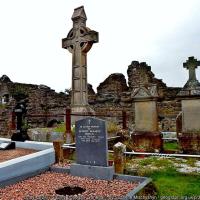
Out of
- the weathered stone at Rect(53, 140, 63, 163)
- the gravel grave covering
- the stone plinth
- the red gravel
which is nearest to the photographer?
the red gravel

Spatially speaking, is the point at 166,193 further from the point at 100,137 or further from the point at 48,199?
the point at 48,199

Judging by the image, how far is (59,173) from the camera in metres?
5.66

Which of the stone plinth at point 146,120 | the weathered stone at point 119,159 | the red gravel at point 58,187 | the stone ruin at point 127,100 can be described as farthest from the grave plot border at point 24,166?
the stone plinth at point 146,120

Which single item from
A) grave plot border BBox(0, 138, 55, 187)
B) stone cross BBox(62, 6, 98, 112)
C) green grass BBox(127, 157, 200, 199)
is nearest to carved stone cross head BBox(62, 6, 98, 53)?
stone cross BBox(62, 6, 98, 112)

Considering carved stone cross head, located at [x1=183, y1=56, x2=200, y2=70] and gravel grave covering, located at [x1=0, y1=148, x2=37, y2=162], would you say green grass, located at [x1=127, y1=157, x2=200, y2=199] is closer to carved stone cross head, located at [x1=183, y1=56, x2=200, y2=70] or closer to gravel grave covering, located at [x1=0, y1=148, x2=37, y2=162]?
gravel grave covering, located at [x1=0, y1=148, x2=37, y2=162]

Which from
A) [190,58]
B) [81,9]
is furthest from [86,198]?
[81,9]

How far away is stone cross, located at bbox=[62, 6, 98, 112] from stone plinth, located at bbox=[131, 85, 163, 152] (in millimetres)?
2167

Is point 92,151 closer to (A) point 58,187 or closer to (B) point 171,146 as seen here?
(A) point 58,187

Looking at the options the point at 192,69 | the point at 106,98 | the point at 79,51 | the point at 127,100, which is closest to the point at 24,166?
the point at 192,69

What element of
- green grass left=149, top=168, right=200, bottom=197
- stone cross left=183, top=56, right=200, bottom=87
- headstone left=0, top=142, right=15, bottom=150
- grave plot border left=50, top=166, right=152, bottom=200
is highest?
stone cross left=183, top=56, right=200, bottom=87

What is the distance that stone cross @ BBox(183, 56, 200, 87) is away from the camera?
8.24 m

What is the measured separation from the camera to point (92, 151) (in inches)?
212

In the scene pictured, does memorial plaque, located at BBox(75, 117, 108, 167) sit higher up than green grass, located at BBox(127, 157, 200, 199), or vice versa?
memorial plaque, located at BBox(75, 117, 108, 167)

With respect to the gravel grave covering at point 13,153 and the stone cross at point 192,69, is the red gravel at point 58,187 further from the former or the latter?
the stone cross at point 192,69
